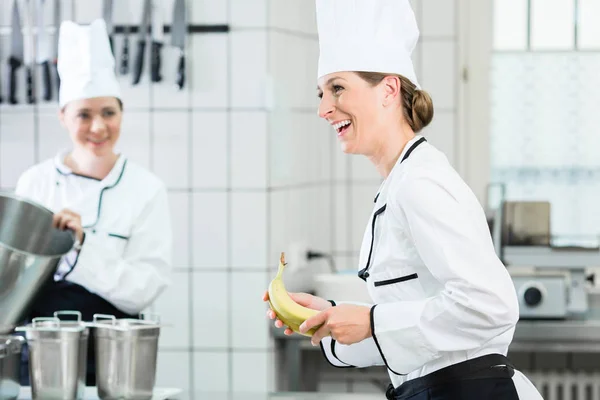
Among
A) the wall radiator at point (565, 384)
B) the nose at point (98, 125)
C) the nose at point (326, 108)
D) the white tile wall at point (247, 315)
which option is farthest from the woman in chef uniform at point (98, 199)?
the wall radiator at point (565, 384)

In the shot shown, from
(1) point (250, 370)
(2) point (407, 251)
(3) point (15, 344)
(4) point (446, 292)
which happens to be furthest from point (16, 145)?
(4) point (446, 292)

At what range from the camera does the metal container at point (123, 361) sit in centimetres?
197

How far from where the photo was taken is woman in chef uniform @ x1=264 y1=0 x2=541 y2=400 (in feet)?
4.71

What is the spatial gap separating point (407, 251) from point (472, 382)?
237 millimetres

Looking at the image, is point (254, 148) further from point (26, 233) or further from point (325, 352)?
point (325, 352)

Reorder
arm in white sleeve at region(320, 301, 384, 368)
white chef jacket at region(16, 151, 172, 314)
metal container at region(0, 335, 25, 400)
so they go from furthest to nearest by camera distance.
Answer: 1. white chef jacket at region(16, 151, 172, 314)
2. metal container at region(0, 335, 25, 400)
3. arm in white sleeve at region(320, 301, 384, 368)

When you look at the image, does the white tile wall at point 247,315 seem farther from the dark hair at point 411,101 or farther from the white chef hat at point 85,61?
the dark hair at point 411,101

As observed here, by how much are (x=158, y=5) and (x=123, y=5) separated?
108 millimetres

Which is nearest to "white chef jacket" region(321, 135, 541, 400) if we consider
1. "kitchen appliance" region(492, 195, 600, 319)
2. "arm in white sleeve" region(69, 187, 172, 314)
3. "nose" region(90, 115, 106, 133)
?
"arm in white sleeve" region(69, 187, 172, 314)

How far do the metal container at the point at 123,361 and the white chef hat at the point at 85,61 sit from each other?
877mm

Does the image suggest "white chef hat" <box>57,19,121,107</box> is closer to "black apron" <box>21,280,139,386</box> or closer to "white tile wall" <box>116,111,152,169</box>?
"white tile wall" <box>116,111,152,169</box>

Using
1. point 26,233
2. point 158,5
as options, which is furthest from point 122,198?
point 158,5

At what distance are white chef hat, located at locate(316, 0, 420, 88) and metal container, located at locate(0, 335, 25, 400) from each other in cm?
84

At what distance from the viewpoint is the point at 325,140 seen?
3.62 metres
